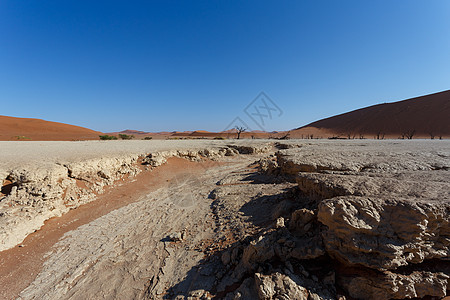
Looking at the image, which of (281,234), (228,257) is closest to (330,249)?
(281,234)

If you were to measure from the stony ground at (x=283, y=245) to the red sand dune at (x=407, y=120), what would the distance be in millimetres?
46130

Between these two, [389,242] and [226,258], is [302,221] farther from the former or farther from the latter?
[226,258]

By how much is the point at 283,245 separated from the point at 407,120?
58.0 meters

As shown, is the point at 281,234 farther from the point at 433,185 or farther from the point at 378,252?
the point at 433,185

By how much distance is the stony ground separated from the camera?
6.73ft

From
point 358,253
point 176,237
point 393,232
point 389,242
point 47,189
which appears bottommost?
point 176,237

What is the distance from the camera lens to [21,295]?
2.96 metres

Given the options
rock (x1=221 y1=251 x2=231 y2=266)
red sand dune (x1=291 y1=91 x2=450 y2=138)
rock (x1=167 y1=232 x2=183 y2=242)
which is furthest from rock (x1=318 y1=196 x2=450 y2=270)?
red sand dune (x1=291 y1=91 x2=450 y2=138)

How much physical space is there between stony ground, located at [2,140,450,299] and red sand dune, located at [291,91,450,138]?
151 feet

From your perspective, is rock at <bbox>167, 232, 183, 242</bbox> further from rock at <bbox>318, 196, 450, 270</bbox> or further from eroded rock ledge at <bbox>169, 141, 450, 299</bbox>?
rock at <bbox>318, 196, 450, 270</bbox>

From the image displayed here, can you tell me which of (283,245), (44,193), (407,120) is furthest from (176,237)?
(407,120)

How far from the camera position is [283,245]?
2643 mm

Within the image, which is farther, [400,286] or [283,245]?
[283,245]

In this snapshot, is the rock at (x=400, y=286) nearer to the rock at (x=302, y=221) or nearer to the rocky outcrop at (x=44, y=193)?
the rock at (x=302, y=221)
